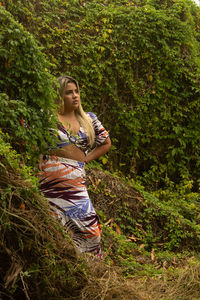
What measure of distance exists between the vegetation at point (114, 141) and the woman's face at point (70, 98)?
0.24 m

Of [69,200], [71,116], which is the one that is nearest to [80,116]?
[71,116]

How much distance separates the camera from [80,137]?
455 cm

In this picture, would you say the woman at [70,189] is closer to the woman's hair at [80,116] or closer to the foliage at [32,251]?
the woman's hair at [80,116]

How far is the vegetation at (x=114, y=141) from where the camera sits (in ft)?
9.77

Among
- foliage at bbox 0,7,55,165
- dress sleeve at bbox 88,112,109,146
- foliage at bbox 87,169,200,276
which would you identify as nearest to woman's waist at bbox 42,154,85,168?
foliage at bbox 0,7,55,165

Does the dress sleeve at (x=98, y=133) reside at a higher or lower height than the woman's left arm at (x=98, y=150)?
higher

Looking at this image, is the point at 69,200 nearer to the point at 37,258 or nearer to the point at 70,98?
the point at 70,98

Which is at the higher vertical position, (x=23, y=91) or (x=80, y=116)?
(x=23, y=91)

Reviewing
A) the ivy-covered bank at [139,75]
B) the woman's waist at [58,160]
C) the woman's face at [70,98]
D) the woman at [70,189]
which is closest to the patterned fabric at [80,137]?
the woman at [70,189]

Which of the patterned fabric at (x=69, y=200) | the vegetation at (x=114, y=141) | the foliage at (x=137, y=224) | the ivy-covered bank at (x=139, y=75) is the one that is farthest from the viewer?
the ivy-covered bank at (x=139, y=75)

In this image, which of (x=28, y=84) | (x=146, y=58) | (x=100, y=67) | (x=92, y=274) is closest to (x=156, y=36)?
(x=146, y=58)

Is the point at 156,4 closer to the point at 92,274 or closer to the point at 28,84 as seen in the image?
the point at 28,84

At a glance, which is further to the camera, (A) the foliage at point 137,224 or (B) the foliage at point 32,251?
(A) the foliage at point 137,224

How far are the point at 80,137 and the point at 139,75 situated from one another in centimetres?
525
